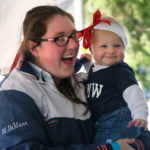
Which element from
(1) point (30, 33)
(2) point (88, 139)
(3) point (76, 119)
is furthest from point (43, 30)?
(2) point (88, 139)

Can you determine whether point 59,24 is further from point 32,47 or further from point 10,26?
point 10,26

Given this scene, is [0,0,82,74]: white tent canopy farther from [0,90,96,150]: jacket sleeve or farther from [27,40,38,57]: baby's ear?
[0,90,96,150]: jacket sleeve

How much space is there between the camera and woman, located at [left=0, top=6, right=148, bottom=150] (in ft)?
3.75

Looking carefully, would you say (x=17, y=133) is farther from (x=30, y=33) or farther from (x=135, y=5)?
(x=135, y=5)

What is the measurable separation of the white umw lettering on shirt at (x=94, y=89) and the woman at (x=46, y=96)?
0.17 ft

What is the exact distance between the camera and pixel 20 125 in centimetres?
114

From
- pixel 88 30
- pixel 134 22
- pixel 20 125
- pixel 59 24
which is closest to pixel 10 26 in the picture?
pixel 88 30

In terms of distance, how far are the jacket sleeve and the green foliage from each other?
179 inches

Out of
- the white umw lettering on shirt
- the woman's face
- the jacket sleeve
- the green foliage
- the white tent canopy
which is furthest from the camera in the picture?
the green foliage

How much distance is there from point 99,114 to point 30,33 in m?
0.64

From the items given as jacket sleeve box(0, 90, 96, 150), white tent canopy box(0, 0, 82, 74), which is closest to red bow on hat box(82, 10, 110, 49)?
jacket sleeve box(0, 90, 96, 150)

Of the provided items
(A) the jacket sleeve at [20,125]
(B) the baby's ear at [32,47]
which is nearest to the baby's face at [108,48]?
(B) the baby's ear at [32,47]

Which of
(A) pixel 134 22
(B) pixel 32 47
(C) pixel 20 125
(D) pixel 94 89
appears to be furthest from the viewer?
(A) pixel 134 22

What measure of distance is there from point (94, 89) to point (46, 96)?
0.39 m
